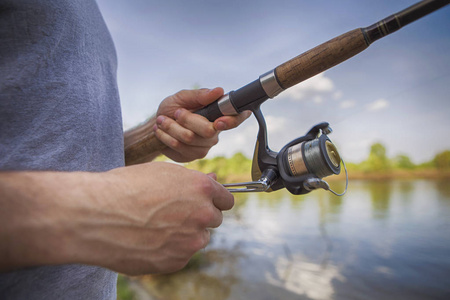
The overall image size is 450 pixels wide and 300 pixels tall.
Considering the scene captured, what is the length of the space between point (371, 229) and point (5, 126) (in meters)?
8.19

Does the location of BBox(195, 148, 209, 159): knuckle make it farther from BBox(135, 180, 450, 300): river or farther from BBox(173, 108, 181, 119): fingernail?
BBox(135, 180, 450, 300): river

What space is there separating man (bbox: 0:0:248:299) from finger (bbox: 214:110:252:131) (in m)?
0.41

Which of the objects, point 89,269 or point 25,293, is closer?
point 25,293

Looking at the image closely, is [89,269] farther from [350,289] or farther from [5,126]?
[350,289]

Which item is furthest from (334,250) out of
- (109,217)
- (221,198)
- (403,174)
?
(109,217)

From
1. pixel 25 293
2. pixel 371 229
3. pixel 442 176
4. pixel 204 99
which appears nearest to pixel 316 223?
pixel 371 229

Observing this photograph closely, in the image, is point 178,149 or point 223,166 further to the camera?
point 223,166

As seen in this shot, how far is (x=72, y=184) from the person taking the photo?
1.48 ft

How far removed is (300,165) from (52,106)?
744mm

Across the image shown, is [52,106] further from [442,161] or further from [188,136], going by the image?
[442,161]

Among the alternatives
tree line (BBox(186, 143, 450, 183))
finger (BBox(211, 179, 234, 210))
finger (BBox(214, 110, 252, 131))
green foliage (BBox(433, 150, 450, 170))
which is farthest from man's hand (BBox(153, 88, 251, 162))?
green foliage (BBox(433, 150, 450, 170))

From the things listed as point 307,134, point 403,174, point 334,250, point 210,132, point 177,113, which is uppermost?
point 177,113

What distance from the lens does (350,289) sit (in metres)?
6.77

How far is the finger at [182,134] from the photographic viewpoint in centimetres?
114
